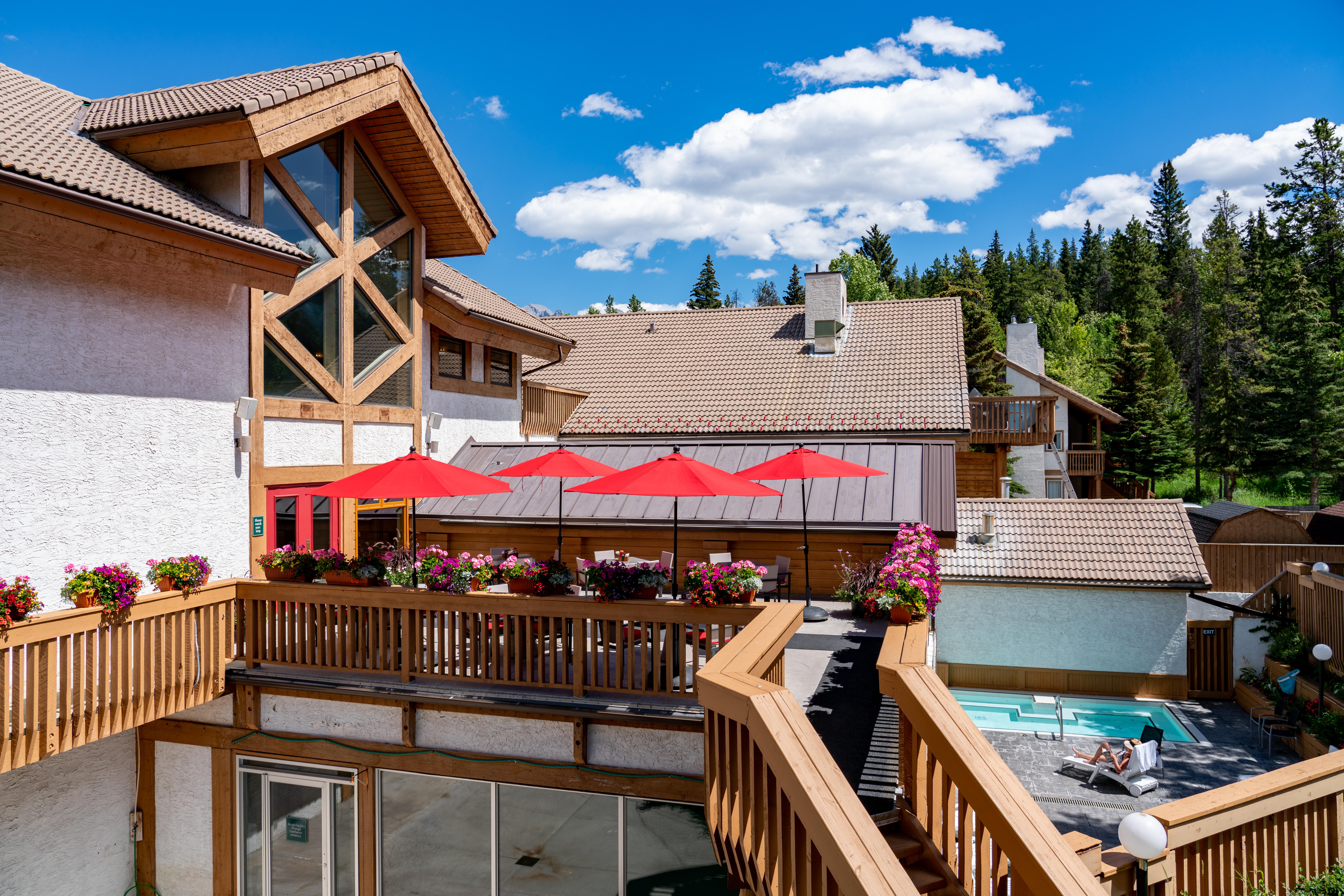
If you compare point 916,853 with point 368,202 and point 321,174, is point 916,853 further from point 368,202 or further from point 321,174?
point 368,202

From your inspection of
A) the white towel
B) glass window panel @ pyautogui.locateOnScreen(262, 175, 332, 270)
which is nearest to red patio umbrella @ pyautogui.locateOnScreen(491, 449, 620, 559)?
glass window panel @ pyautogui.locateOnScreen(262, 175, 332, 270)

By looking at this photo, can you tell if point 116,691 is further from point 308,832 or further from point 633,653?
point 633,653

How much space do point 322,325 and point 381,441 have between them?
2.00 m

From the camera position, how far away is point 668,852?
295 inches

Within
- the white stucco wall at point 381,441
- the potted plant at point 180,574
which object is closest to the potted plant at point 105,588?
the potted plant at point 180,574

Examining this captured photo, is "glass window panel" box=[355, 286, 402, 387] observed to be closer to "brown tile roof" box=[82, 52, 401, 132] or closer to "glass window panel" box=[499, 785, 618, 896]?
"brown tile roof" box=[82, 52, 401, 132]

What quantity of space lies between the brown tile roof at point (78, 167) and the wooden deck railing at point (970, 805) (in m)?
7.81

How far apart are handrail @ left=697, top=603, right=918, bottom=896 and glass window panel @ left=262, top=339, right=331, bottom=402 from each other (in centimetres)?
→ 722

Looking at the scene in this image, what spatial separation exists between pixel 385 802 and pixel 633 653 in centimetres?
365

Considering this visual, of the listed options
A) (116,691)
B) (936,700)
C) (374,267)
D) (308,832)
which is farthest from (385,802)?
(374,267)

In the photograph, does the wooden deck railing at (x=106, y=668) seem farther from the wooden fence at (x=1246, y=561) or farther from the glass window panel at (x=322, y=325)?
the wooden fence at (x=1246, y=561)

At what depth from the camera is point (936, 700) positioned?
4.18 m

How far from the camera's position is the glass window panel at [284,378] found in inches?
373

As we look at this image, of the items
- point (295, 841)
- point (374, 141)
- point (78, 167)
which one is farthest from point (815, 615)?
point (78, 167)
